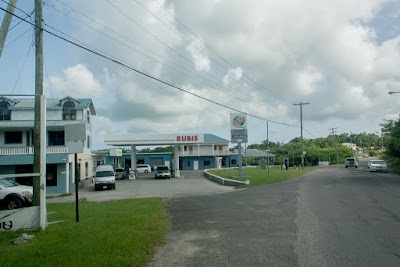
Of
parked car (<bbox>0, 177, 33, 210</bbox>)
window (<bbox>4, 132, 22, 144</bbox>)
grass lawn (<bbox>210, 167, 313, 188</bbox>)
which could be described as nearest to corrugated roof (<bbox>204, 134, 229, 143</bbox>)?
grass lawn (<bbox>210, 167, 313, 188</bbox>)

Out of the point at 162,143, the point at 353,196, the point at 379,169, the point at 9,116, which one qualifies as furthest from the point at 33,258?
the point at 379,169

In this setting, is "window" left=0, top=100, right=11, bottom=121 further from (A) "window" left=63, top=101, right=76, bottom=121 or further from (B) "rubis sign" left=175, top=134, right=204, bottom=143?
(B) "rubis sign" left=175, top=134, right=204, bottom=143

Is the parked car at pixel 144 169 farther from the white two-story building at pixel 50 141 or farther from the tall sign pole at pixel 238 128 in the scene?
the tall sign pole at pixel 238 128

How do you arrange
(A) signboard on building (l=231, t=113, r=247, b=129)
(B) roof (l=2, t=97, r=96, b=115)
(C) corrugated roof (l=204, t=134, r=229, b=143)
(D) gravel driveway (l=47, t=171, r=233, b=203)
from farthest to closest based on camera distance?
(C) corrugated roof (l=204, t=134, r=229, b=143) → (B) roof (l=2, t=97, r=96, b=115) → (A) signboard on building (l=231, t=113, r=247, b=129) → (D) gravel driveway (l=47, t=171, r=233, b=203)

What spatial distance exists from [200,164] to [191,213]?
5738 centimetres

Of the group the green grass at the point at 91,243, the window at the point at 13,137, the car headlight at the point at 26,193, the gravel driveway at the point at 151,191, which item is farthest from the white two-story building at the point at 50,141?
the green grass at the point at 91,243

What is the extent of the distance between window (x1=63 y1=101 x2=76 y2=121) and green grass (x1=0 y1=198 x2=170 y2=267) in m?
28.1

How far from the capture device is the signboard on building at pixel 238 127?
35700 mm

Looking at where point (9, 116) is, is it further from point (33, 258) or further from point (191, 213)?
point (33, 258)

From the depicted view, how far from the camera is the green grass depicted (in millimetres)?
7102

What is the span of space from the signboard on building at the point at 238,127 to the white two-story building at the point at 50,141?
1390 cm

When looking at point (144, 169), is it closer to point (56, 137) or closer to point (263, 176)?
point (56, 137)

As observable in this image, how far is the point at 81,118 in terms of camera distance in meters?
38.6

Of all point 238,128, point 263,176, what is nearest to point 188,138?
point 238,128
